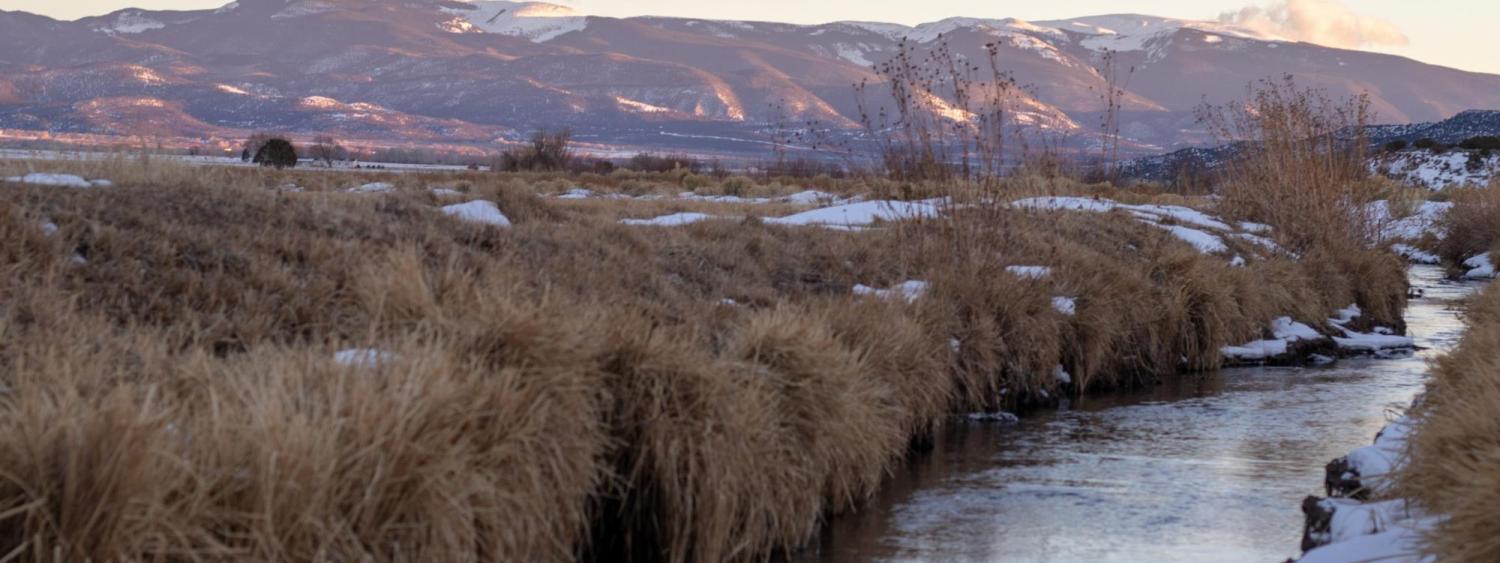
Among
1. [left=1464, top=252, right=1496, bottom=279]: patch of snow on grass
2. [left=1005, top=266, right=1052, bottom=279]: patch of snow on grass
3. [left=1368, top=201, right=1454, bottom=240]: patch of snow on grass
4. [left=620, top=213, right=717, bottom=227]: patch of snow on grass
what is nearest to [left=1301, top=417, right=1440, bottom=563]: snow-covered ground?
[left=1005, top=266, right=1052, bottom=279]: patch of snow on grass

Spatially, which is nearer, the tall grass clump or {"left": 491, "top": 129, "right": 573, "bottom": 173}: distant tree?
the tall grass clump

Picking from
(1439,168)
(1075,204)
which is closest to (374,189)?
(1075,204)

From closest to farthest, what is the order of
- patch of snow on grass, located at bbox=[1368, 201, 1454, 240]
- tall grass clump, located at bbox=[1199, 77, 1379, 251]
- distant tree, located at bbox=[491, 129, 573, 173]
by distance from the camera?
tall grass clump, located at bbox=[1199, 77, 1379, 251] → patch of snow on grass, located at bbox=[1368, 201, 1454, 240] → distant tree, located at bbox=[491, 129, 573, 173]

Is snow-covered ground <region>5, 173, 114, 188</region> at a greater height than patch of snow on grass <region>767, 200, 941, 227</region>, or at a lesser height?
greater

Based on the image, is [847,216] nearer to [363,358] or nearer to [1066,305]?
[1066,305]

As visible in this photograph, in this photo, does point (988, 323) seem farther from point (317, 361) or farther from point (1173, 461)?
point (317, 361)

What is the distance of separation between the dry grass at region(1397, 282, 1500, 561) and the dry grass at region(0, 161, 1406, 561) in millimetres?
2551

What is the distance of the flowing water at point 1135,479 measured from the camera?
23.1 ft

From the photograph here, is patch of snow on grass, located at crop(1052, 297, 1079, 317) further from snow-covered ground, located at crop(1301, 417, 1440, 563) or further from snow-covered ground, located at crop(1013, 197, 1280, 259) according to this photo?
snow-covered ground, located at crop(1301, 417, 1440, 563)

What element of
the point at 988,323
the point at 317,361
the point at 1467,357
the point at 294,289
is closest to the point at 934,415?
the point at 988,323

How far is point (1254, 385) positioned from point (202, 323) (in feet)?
28.0

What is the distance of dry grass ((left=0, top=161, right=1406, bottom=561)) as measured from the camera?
417 cm

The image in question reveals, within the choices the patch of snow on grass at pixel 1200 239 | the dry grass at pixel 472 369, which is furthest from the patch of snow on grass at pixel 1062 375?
the patch of snow on grass at pixel 1200 239

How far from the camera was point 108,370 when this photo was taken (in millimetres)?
4984
